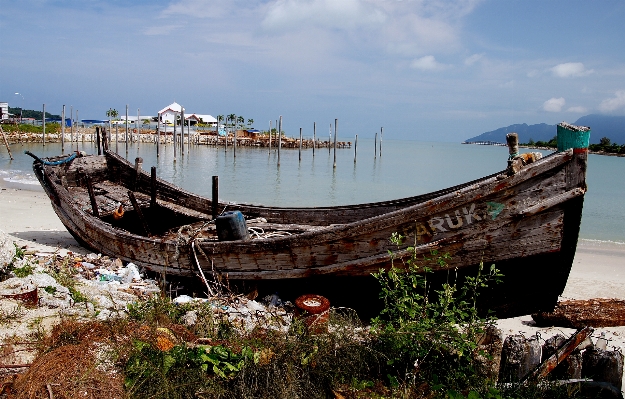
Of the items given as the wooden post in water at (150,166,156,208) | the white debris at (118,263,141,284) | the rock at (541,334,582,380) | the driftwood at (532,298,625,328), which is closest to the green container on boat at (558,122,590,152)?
the rock at (541,334,582,380)

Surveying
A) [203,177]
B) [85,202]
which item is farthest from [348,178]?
[85,202]

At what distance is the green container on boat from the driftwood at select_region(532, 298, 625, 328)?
101 inches

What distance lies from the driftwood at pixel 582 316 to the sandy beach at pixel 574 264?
8cm

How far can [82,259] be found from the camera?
820 centimetres


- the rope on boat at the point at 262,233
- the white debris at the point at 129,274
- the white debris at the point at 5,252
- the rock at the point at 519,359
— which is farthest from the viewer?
the rope on boat at the point at 262,233

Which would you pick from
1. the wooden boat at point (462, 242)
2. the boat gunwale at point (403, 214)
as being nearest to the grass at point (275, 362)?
the wooden boat at point (462, 242)

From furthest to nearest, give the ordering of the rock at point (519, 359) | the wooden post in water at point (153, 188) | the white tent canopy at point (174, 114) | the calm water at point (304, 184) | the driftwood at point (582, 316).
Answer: the white tent canopy at point (174, 114), the calm water at point (304, 184), the wooden post in water at point (153, 188), the driftwood at point (582, 316), the rock at point (519, 359)

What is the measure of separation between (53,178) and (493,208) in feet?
29.4

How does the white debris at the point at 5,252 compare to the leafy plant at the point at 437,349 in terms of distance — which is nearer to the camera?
the leafy plant at the point at 437,349

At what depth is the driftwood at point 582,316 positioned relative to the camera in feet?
21.1

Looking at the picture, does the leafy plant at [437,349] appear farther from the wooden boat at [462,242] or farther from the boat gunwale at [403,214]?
the boat gunwale at [403,214]

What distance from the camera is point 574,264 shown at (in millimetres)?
11312

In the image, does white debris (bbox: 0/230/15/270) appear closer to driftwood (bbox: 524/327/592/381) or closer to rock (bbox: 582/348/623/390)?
driftwood (bbox: 524/327/592/381)

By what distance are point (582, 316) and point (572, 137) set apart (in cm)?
285
